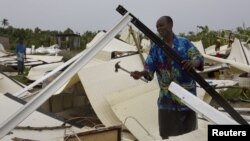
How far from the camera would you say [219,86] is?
7879 millimetres

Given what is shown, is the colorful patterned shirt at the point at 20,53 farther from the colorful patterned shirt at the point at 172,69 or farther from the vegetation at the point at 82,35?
the colorful patterned shirt at the point at 172,69

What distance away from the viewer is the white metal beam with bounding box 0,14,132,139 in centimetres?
201

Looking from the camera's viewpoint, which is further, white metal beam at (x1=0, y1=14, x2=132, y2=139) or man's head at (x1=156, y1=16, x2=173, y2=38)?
man's head at (x1=156, y1=16, x2=173, y2=38)

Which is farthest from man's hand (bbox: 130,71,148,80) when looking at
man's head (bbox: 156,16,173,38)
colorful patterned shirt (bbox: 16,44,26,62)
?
colorful patterned shirt (bbox: 16,44,26,62)

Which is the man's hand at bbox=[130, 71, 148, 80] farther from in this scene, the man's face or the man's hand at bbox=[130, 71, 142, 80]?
→ the man's face

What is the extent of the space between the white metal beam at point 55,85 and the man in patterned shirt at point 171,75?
856mm

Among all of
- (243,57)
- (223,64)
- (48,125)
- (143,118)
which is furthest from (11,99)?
(243,57)

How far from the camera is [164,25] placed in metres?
3.30

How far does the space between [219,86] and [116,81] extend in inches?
114

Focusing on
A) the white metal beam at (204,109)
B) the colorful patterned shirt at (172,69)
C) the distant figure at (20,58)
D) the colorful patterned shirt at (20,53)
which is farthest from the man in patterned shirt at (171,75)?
the colorful patterned shirt at (20,53)

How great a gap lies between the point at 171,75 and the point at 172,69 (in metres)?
0.05

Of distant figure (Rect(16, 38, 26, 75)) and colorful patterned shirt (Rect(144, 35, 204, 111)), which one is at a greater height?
colorful patterned shirt (Rect(144, 35, 204, 111))

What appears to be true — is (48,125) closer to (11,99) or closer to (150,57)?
(11,99)

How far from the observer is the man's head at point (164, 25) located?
3291 millimetres
